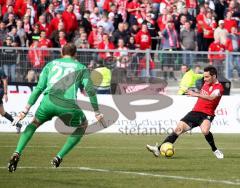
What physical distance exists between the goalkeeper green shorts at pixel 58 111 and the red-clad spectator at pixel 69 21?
15.3 metres

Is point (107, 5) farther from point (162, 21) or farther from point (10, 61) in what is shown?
point (10, 61)

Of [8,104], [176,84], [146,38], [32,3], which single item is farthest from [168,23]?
[8,104]

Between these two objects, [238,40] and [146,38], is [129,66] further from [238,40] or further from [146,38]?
[238,40]

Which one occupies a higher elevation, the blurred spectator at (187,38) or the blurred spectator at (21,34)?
the blurred spectator at (21,34)

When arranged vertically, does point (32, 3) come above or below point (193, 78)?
above

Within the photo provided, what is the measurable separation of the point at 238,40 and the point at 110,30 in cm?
459

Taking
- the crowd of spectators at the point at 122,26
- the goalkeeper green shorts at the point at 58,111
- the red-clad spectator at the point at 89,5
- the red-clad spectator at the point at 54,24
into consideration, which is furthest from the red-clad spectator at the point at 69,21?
the goalkeeper green shorts at the point at 58,111

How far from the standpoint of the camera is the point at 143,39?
99.3 feet

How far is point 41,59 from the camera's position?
91.7 feet

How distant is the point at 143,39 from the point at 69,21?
8.59 feet

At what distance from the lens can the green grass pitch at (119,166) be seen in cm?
1339

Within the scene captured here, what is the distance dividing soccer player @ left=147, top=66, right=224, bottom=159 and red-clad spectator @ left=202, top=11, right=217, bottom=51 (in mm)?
12647

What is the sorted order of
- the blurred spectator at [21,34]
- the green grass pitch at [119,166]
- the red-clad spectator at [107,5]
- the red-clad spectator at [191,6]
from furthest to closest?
the red-clad spectator at [191,6]
the red-clad spectator at [107,5]
the blurred spectator at [21,34]
the green grass pitch at [119,166]

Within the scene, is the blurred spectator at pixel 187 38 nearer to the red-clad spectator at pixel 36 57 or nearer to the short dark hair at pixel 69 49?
the red-clad spectator at pixel 36 57
